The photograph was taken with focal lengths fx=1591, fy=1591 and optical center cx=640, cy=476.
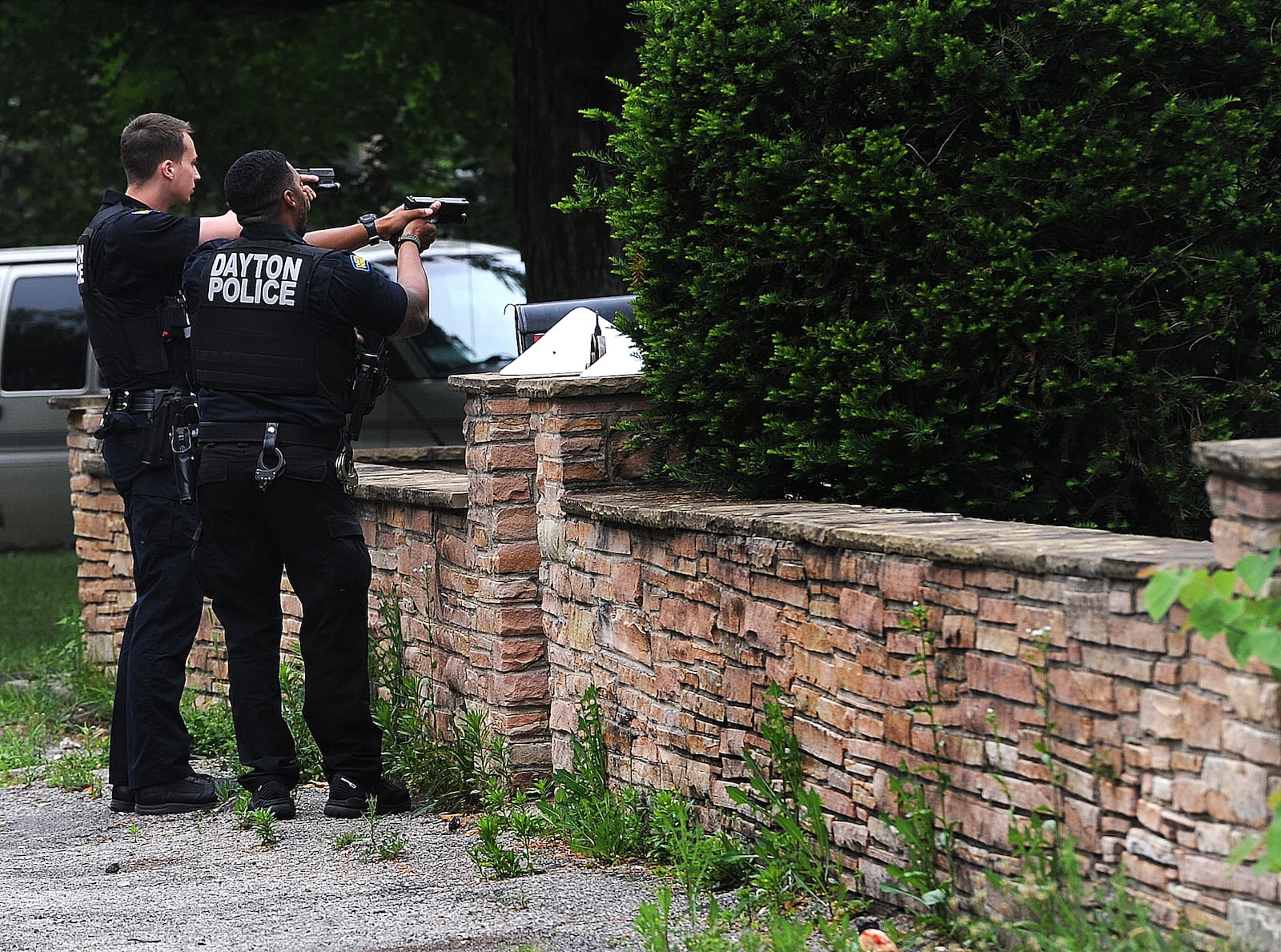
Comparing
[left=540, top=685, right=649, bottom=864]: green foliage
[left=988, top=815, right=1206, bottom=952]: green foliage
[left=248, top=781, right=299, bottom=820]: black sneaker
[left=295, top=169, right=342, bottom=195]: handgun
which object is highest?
[left=295, top=169, right=342, bottom=195]: handgun

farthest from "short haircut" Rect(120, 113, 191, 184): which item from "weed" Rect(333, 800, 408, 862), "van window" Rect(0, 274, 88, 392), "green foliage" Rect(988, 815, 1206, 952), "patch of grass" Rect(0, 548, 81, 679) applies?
"van window" Rect(0, 274, 88, 392)

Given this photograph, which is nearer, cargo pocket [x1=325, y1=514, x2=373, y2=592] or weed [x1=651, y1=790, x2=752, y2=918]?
weed [x1=651, y1=790, x2=752, y2=918]

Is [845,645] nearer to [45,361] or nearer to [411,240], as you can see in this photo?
[411,240]

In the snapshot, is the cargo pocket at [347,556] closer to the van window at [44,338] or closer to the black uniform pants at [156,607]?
the black uniform pants at [156,607]

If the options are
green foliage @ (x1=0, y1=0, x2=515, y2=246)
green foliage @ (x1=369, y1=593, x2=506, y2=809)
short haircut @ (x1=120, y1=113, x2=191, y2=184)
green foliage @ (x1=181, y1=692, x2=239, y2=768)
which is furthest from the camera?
green foliage @ (x1=0, y1=0, x2=515, y2=246)

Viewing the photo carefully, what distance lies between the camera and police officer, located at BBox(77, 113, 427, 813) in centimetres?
573

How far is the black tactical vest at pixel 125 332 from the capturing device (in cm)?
578

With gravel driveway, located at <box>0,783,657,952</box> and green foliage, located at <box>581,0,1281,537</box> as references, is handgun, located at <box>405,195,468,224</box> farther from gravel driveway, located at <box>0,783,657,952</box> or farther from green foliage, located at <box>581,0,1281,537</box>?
gravel driveway, located at <box>0,783,657,952</box>

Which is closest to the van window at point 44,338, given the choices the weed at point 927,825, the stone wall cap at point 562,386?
the stone wall cap at point 562,386

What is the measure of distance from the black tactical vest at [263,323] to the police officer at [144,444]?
544mm

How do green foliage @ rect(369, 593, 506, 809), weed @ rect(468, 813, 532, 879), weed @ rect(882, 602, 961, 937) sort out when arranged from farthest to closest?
1. green foliage @ rect(369, 593, 506, 809)
2. weed @ rect(468, 813, 532, 879)
3. weed @ rect(882, 602, 961, 937)

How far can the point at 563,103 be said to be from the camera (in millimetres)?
8977

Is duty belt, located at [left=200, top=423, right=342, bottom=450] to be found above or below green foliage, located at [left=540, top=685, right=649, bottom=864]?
above

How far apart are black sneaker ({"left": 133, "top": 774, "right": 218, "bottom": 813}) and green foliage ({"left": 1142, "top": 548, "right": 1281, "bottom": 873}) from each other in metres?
3.89
